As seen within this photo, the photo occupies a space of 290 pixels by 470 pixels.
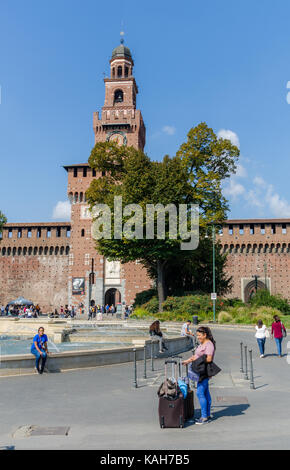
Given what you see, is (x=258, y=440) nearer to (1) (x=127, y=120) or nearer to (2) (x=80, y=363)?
(2) (x=80, y=363)

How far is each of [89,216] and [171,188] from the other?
2103 centimetres

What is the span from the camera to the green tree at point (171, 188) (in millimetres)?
31094

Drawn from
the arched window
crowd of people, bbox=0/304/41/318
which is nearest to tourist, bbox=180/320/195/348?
crowd of people, bbox=0/304/41/318

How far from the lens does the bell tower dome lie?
5169cm

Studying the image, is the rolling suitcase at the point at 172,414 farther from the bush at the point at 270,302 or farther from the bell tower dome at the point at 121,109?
the bell tower dome at the point at 121,109

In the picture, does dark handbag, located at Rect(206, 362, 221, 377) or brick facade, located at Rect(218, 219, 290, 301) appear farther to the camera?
brick facade, located at Rect(218, 219, 290, 301)

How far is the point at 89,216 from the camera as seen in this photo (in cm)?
5056

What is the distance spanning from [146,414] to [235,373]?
494 centimetres

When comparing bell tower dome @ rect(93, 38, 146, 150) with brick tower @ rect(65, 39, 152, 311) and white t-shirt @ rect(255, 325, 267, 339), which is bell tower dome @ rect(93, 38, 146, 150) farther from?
white t-shirt @ rect(255, 325, 267, 339)

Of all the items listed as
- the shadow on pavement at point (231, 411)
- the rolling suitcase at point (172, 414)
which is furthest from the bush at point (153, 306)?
the rolling suitcase at point (172, 414)

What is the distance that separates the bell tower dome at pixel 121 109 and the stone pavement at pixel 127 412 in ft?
141

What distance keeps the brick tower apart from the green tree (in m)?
15.3

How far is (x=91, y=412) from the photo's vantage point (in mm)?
7309
